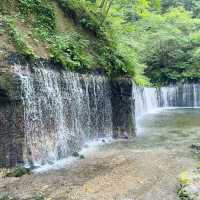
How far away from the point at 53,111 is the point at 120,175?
2.69m

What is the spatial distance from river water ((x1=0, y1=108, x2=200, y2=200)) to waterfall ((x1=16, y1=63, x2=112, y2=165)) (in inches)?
Result: 26.9

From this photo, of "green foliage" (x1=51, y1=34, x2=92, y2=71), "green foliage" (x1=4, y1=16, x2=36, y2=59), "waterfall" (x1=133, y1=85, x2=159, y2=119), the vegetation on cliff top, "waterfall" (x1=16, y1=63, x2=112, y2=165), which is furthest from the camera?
"waterfall" (x1=133, y1=85, x2=159, y2=119)

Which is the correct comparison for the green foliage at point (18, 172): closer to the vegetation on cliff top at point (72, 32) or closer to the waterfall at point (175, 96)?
the vegetation on cliff top at point (72, 32)

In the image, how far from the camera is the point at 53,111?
1011 centimetres

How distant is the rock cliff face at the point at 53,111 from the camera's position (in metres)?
8.68

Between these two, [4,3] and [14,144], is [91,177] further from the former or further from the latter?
[4,3]

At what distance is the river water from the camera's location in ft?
23.5

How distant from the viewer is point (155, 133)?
14.1m

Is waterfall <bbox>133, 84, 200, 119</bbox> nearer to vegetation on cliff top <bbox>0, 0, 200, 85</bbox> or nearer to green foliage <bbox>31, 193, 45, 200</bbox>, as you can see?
vegetation on cliff top <bbox>0, 0, 200, 85</bbox>

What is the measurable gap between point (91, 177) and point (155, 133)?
20.9 ft

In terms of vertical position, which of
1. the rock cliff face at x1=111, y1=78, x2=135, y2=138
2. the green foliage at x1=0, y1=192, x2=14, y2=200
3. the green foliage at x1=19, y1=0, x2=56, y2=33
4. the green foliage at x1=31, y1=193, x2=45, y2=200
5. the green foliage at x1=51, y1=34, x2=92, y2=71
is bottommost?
the green foliage at x1=31, y1=193, x2=45, y2=200

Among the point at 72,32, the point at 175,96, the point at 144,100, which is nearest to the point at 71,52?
the point at 72,32

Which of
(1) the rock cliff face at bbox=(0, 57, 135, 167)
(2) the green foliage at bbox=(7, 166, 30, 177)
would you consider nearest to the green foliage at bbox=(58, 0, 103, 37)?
(1) the rock cliff face at bbox=(0, 57, 135, 167)

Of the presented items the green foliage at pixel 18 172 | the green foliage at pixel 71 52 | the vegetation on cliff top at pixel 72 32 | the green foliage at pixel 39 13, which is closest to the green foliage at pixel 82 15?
the vegetation on cliff top at pixel 72 32
